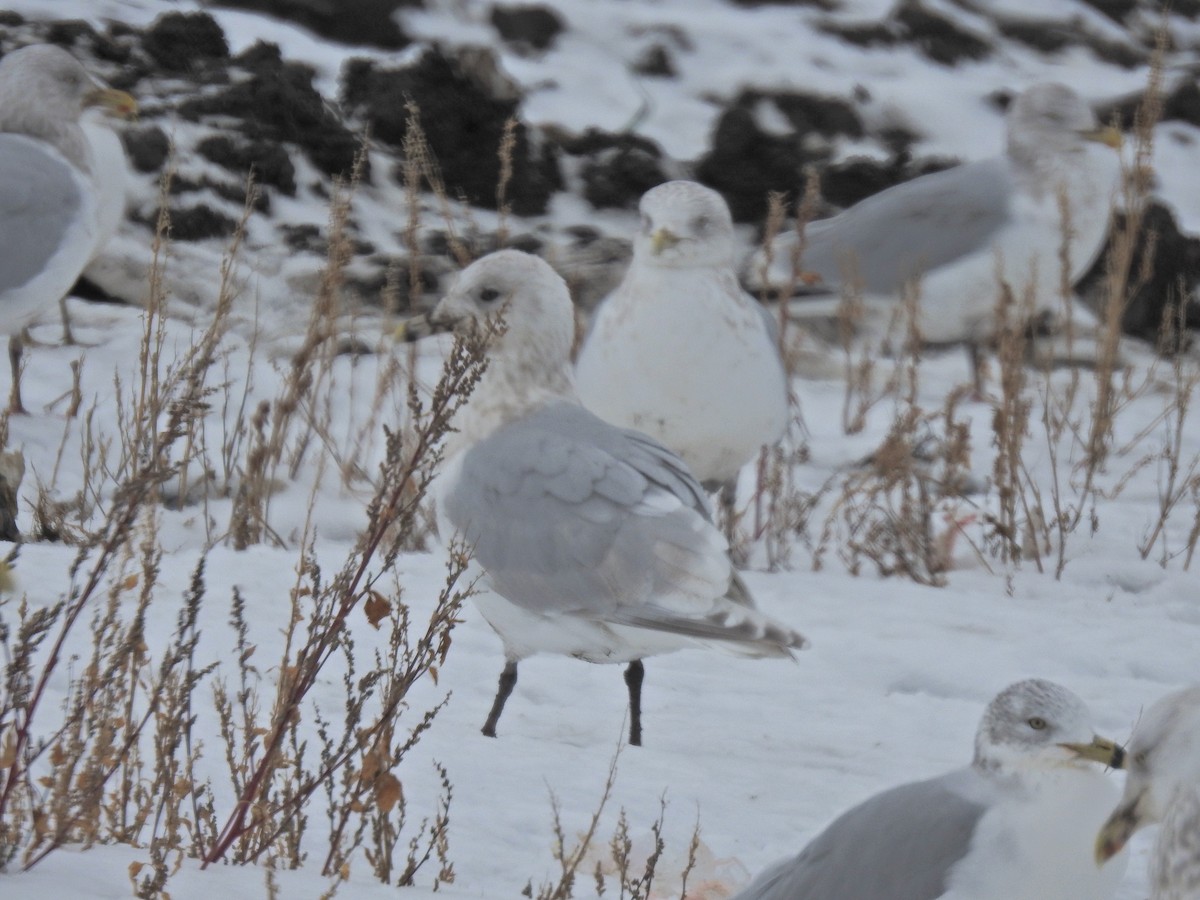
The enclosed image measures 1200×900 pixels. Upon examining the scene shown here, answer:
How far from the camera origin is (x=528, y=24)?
34.8 ft

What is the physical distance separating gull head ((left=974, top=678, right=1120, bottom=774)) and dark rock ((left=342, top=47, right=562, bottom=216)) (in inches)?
257

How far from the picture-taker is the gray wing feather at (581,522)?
3.39 meters

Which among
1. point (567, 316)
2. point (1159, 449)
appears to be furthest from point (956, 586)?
point (1159, 449)

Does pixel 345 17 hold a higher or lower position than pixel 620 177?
higher

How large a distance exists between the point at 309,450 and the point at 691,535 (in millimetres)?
3043

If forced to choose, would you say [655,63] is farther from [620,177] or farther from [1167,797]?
[1167,797]

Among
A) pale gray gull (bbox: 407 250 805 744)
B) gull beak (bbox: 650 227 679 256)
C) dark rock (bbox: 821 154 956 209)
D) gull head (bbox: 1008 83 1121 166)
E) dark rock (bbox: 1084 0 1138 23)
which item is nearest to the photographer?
pale gray gull (bbox: 407 250 805 744)

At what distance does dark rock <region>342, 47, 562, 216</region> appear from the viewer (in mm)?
8875

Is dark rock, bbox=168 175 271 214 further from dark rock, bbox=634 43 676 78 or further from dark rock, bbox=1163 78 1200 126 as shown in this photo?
dark rock, bbox=1163 78 1200 126

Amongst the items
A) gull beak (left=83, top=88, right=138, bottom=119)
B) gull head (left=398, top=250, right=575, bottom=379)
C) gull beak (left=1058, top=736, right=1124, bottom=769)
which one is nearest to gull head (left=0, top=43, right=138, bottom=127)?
gull beak (left=83, top=88, right=138, bottom=119)

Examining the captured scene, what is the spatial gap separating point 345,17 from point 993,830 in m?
8.51

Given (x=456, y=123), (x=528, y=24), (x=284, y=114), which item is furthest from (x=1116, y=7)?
(x=284, y=114)

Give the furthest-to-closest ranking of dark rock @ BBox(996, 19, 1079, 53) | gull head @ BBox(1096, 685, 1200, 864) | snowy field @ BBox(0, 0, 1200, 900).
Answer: dark rock @ BBox(996, 19, 1079, 53), snowy field @ BBox(0, 0, 1200, 900), gull head @ BBox(1096, 685, 1200, 864)

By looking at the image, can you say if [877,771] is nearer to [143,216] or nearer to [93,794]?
[93,794]
